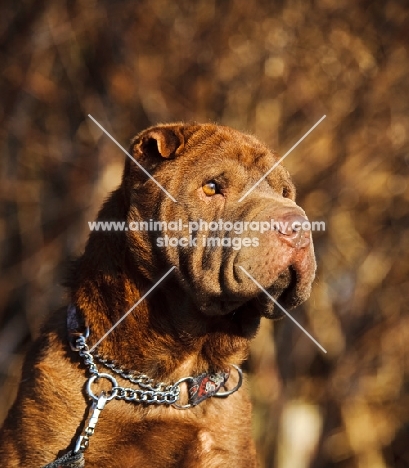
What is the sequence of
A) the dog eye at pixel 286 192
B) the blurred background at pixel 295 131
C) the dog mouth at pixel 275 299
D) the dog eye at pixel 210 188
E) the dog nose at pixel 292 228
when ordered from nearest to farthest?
1. the dog nose at pixel 292 228
2. the dog mouth at pixel 275 299
3. the dog eye at pixel 210 188
4. the dog eye at pixel 286 192
5. the blurred background at pixel 295 131

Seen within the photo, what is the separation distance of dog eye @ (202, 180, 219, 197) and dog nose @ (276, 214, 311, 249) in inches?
15.0

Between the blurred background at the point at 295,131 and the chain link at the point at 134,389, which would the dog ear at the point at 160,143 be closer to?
the chain link at the point at 134,389

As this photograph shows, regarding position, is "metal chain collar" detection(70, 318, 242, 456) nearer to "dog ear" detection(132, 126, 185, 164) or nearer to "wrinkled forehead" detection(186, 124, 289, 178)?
"dog ear" detection(132, 126, 185, 164)

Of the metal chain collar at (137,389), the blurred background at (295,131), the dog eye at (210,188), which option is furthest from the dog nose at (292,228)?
the blurred background at (295,131)

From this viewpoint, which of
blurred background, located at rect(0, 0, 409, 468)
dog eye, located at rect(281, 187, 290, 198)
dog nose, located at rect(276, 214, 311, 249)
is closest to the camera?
dog nose, located at rect(276, 214, 311, 249)

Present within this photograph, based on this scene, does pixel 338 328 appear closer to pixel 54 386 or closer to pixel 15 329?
pixel 15 329

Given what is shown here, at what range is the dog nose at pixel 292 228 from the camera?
2.93 metres

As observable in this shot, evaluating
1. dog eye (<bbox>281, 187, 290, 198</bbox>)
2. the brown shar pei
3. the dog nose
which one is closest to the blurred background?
dog eye (<bbox>281, 187, 290, 198</bbox>)

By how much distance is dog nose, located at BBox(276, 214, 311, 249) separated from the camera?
2.93m

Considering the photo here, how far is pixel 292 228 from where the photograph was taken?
2.93m

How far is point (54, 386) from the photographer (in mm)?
3230

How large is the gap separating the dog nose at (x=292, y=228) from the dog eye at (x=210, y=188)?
38cm

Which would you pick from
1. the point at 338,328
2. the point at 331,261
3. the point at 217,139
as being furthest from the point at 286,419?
the point at 217,139

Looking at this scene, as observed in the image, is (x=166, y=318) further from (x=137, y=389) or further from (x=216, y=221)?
(x=216, y=221)
